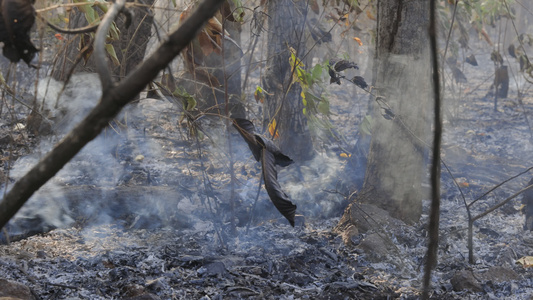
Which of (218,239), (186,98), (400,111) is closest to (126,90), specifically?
(186,98)

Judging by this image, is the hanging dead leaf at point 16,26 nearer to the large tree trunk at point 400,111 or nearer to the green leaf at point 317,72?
the green leaf at point 317,72

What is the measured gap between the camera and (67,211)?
2.90m

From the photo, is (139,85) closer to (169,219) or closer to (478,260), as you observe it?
(169,219)

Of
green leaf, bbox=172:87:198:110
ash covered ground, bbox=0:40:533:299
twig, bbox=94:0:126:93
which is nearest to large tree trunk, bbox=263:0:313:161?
ash covered ground, bbox=0:40:533:299

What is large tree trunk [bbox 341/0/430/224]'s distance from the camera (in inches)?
112

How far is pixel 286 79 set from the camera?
3973mm

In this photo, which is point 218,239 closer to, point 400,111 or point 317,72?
point 317,72

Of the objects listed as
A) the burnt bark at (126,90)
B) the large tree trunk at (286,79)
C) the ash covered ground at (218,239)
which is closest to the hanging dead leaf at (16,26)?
the burnt bark at (126,90)

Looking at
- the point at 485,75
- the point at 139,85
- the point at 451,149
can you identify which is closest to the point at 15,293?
the point at 139,85

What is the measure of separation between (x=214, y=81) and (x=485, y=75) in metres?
8.71

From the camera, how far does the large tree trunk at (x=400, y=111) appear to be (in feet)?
9.30

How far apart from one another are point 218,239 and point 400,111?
134 centimetres

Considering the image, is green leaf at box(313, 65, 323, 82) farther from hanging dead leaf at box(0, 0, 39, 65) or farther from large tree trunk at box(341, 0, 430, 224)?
hanging dead leaf at box(0, 0, 39, 65)

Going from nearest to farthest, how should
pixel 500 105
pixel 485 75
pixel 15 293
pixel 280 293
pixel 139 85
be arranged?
pixel 139 85
pixel 15 293
pixel 280 293
pixel 500 105
pixel 485 75
